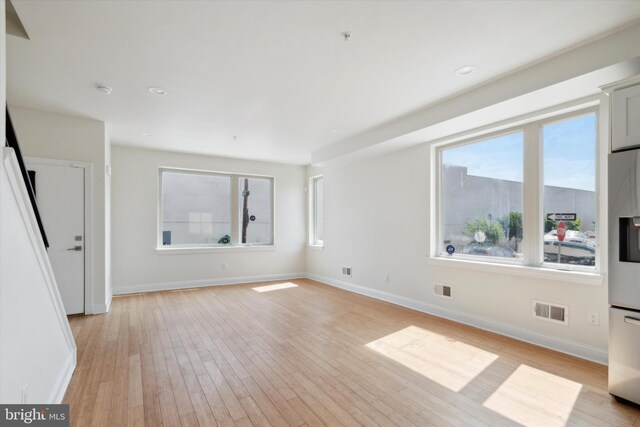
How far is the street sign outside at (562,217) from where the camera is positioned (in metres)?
3.16

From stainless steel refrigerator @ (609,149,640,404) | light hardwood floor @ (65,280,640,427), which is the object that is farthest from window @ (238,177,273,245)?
stainless steel refrigerator @ (609,149,640,404)

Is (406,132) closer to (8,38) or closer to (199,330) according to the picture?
(199,330)

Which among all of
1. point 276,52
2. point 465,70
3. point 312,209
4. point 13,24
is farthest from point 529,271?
point 13,24

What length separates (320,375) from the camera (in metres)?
2.69

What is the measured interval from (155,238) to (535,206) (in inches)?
240

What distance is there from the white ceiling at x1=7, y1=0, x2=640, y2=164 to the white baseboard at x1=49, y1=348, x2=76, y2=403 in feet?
8.58

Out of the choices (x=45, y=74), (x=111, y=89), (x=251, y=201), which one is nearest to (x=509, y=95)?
(x=111, y=89)

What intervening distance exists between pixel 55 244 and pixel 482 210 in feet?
18.7

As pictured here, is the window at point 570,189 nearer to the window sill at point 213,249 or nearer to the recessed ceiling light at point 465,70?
the recessed ceiling light at point 465,70

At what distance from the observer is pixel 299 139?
5.30 m

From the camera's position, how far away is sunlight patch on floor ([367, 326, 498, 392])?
265 cm

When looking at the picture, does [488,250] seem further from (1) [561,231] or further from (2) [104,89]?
(2) [104,89]

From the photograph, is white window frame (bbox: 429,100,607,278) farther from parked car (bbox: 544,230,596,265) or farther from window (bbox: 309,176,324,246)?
window (bbox: 309,176,324,246)

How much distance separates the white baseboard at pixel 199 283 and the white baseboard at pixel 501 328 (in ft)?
7.55
